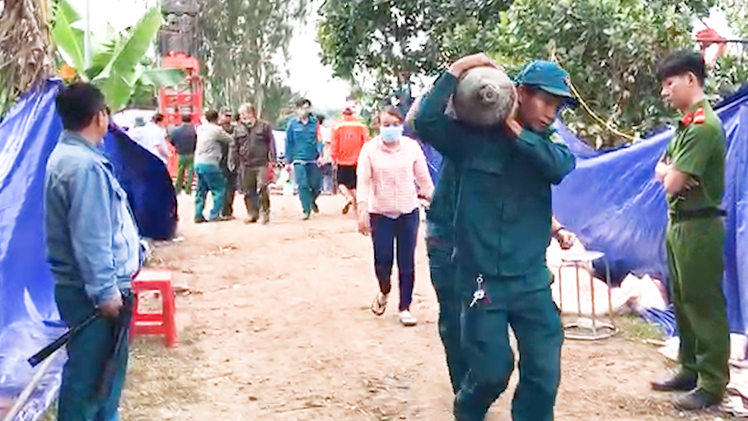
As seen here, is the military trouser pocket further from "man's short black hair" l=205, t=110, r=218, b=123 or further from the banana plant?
"man's short black hair" l=205, t=110, r=218, b=123

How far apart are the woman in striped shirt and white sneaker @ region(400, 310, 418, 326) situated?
28 cm

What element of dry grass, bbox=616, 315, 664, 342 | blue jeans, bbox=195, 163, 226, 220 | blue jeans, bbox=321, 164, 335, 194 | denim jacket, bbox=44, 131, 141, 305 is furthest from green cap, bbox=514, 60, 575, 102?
blue jeans, bbox=321, 164, 335, 194

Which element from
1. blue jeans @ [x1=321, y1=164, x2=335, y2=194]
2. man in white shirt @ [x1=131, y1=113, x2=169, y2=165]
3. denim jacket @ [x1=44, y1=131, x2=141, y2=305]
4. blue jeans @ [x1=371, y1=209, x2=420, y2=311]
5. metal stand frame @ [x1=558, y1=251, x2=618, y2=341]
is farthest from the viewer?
blue jeans @ [x1=321, y1=164, x2=335, y2=194]

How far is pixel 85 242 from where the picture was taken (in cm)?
421

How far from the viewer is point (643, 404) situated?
5820 mm

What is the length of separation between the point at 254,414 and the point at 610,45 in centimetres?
721

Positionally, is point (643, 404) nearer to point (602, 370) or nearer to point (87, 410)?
point (602, 370)

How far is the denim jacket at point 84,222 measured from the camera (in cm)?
421

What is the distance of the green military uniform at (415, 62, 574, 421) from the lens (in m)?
4.36

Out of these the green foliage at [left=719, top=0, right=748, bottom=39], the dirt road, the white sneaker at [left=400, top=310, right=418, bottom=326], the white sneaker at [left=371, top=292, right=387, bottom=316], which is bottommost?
the dirt road

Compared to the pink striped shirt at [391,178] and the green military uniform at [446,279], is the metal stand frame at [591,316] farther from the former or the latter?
the green military uniform at [446,279]

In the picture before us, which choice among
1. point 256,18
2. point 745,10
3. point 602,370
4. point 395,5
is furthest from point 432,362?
point 256,18

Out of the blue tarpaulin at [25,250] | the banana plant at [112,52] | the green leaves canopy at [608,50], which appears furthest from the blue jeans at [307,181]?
the blue tarpaulin at [25,250]

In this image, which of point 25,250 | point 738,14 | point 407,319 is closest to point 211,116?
point 407,319
